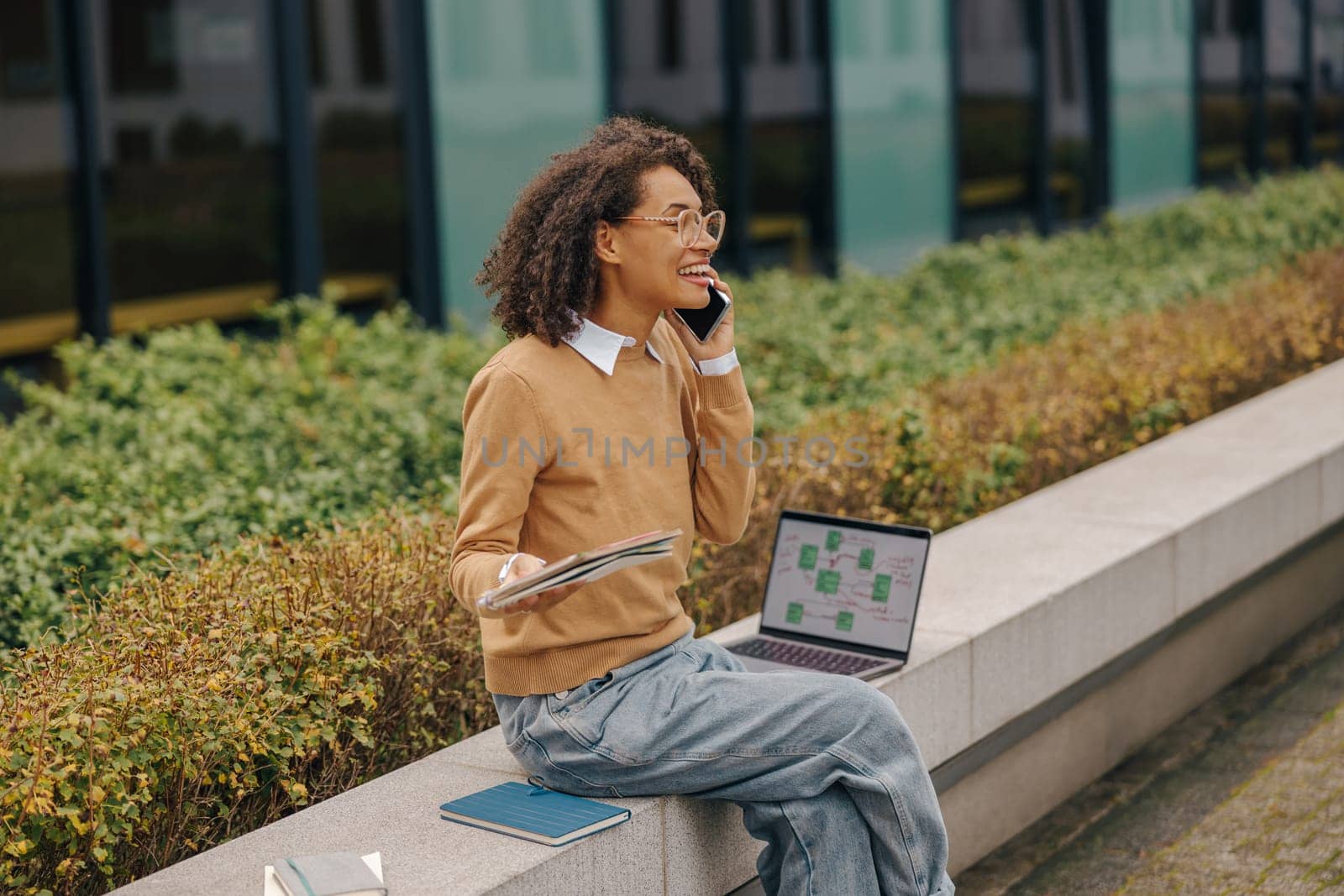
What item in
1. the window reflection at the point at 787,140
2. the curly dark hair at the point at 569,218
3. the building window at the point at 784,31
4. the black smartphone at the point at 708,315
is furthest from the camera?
the building window at the point at 784,31

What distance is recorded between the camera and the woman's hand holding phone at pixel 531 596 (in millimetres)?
2855

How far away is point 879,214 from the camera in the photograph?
1406 cm

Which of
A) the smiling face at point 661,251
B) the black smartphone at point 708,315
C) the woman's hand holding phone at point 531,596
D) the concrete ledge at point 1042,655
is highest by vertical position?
the smiling face at point 661,251

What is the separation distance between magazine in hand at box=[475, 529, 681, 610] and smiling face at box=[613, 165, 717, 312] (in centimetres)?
65

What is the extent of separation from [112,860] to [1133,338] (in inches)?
241

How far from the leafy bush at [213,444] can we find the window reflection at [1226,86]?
42.4ft

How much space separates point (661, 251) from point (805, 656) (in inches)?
48.9

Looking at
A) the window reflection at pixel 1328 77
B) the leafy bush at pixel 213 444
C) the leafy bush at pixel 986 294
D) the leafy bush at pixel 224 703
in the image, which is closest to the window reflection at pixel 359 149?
the leafy bush at pixel 213 444

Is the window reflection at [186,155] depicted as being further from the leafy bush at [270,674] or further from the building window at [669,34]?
the leafy bush at [270,674]

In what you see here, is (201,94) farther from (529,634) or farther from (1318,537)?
(529,634)

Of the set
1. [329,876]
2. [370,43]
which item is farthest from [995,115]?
[329,876]

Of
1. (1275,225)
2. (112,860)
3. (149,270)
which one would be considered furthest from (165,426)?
(1275,225)

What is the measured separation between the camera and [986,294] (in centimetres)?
1057

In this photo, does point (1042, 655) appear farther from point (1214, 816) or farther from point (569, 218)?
point (569, 218)
